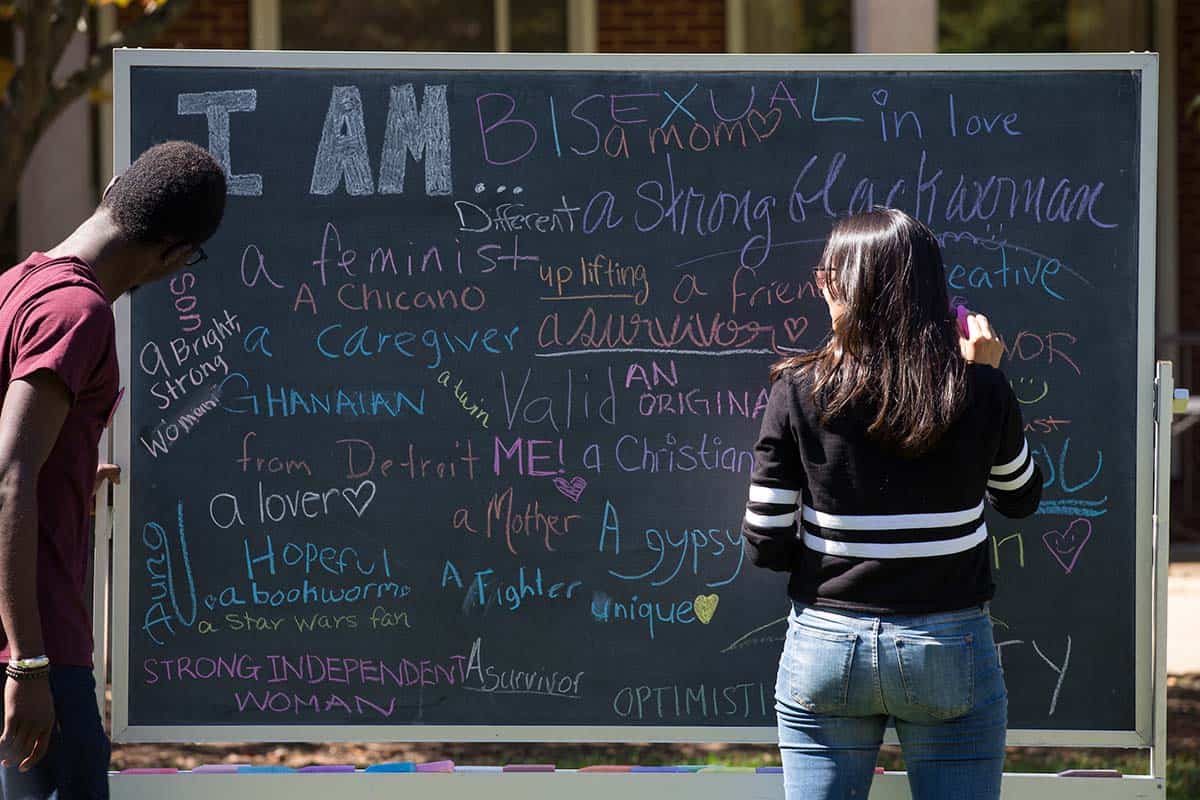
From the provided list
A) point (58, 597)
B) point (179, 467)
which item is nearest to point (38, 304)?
point (58, 597)

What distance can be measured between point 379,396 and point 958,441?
168 centimetres

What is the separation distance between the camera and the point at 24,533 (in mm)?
2543

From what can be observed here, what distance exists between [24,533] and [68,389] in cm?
27

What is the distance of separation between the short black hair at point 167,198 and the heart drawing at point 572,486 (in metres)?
1.35

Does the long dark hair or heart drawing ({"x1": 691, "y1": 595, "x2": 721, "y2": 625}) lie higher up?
the long dark hair

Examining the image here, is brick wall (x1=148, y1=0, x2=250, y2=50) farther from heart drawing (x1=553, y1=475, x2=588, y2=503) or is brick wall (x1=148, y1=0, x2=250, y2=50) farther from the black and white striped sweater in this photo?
the black and white striped sweater

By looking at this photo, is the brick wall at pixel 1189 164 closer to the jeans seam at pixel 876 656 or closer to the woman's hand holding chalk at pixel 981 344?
the woman's hand holding chalk at pixel 981 344

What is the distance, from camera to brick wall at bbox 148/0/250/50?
9.11m

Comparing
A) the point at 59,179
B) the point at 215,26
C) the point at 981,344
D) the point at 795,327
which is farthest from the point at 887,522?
the point at 215,26

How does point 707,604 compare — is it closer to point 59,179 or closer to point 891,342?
point 891,342

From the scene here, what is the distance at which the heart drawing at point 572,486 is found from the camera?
391cm

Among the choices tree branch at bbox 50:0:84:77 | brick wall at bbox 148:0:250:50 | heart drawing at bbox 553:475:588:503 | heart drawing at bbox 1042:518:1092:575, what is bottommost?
heart drawing at bbox 1042:518:1092:575

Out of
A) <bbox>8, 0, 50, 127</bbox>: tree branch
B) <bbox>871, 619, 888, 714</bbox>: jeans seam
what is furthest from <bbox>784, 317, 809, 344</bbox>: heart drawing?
<bbox>8, 0, 50, 127</bbox>: tree branch

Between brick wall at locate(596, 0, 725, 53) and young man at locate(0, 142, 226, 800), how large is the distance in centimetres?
671
